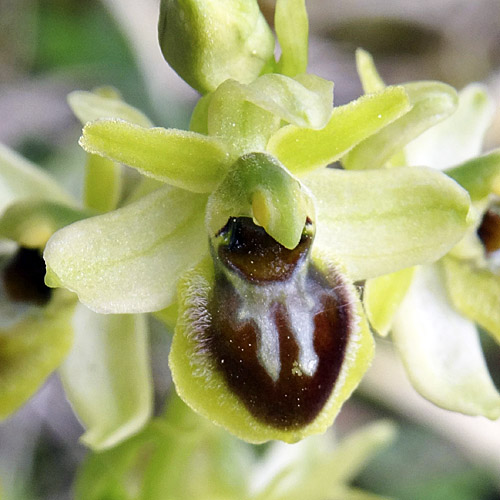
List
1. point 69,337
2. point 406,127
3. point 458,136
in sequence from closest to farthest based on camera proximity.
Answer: point 406,127 < point 69,337 < point 458,136

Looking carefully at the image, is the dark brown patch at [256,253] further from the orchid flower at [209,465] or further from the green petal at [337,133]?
the orchid flower at [209,465]

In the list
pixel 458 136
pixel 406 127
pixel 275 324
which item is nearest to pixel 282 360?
pixel 275 324

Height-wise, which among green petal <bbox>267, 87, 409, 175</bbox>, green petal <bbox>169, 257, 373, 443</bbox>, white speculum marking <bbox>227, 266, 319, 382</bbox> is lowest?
green petal <bbox>169, 257, 373, 443</bbox>

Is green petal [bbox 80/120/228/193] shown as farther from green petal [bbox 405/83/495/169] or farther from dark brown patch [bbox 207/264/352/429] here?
green petal [bbox 405/83/495/169]

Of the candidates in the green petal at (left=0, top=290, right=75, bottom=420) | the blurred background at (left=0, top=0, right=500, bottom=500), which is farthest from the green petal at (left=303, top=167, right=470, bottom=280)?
the blurred background at (left=0, top=0, right=500, bottom=500)

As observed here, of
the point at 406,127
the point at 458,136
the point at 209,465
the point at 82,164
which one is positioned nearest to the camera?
the point at 406,127

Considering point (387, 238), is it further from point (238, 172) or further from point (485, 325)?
point (485, 325)

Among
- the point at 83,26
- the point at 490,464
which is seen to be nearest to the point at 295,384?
the point at 490,464

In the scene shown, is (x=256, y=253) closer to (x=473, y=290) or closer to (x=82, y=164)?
(x=473, y=290)
